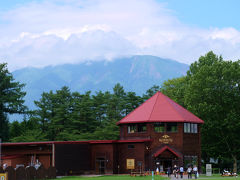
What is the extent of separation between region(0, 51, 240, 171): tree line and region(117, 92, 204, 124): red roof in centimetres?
669

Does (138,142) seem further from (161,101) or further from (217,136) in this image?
(217,136)

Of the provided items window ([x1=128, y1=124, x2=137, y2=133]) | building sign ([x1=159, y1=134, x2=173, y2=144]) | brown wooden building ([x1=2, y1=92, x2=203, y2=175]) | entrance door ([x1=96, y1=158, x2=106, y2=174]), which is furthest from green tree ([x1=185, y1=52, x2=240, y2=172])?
entrance door ([x1=96, y1=158, x2=106, y2=174])

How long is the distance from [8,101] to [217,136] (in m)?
38.3

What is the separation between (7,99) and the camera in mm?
86250

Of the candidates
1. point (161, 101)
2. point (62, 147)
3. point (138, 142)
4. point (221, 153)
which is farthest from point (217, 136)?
point (62, 147)

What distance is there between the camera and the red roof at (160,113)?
62812 mm

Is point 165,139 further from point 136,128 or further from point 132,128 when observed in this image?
point 132,128

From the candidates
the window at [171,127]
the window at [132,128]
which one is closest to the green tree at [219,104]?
the window at [171,127]

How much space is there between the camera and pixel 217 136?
239ft

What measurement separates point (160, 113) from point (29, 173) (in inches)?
855

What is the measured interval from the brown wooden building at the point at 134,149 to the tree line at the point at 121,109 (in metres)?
8.02

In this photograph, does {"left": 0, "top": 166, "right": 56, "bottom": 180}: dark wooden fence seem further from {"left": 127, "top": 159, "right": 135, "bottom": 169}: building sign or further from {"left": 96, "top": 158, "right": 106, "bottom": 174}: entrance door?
{"left": 127, "top": 159, "right": 135, "bottom": 169}: building sign

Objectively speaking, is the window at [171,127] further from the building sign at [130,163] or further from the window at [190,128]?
the building sign at [130,163]

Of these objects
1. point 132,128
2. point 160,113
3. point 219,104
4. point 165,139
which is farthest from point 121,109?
point 165,139
